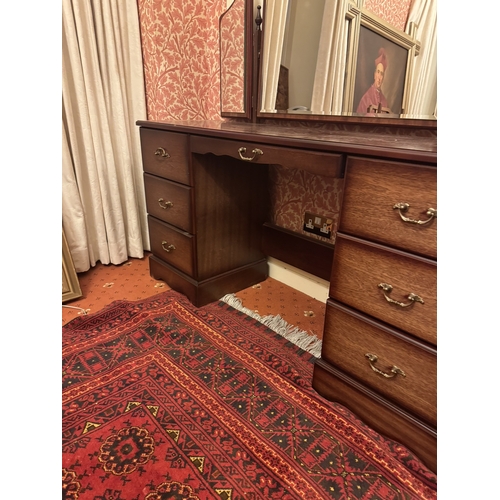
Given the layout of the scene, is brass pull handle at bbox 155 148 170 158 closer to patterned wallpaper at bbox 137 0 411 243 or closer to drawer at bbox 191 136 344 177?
drawer at bbox 191 136 344 177

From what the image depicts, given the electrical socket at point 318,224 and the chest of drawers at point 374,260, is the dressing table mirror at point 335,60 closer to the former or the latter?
the chest of drawers at point 374,260

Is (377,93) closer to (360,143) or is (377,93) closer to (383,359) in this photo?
(360,143)

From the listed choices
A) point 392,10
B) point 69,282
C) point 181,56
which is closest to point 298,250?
point 392,10

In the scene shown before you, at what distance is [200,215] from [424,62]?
0.96 meters

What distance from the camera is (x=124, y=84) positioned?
1717 mm

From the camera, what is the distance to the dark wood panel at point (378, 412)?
84 cm

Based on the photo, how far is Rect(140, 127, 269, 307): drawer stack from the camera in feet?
4.48

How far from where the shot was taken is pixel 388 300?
806 millimetres

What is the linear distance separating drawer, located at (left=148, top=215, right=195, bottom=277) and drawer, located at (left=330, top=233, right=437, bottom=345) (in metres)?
0.75

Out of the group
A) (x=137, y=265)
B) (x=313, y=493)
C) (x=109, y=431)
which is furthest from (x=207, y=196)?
(x=313, y=493)

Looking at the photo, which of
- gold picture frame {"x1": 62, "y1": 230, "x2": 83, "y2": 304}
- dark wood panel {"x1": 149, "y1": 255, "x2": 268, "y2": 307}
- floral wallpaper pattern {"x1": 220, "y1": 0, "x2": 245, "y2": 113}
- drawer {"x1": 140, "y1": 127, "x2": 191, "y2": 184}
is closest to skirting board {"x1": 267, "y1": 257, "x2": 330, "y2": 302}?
dark wood panel {"x1": 149, "y1": 255, "x2": 268, "y2": 307}

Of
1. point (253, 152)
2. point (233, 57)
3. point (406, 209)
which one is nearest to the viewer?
→ point (406, 209)

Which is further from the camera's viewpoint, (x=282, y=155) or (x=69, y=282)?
(x=69, y=282)
